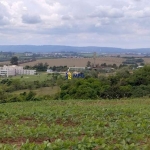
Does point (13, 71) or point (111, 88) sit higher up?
point (111, 88)

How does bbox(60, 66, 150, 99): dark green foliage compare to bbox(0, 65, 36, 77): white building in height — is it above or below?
above

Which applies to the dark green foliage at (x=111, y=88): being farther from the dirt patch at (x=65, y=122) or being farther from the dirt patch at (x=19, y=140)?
the dirt patch at (x=19, y=140)

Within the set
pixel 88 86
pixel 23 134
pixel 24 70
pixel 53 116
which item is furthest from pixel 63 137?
pixel 24 70

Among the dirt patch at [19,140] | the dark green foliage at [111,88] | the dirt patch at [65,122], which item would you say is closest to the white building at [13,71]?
the dark green foliage at [111,88]

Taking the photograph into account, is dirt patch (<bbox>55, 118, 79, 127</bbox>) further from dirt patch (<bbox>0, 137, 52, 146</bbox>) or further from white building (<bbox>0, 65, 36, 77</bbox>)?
white building (<bbox>0, 65, 36, 77</bbox>)

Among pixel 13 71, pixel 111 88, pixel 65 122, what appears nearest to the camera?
pixel 65 122

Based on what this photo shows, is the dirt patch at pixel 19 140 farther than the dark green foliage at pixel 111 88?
No

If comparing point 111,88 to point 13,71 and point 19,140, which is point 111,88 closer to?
point 19,140

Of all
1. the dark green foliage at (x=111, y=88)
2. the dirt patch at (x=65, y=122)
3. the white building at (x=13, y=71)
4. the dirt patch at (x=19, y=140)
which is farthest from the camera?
the white building at (x=13, y=71)

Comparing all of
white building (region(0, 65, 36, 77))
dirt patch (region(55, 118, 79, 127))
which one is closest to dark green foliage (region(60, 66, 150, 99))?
dirt patch (region(55, 118, 79, 127))

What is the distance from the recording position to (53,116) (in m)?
12.6

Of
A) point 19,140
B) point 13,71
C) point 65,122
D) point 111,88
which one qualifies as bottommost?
point 13,71

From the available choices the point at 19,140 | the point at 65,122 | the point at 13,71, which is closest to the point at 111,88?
the point at 65,122

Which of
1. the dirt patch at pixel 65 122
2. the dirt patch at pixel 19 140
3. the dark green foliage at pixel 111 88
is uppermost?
the dirt patch at pixel 19 140
